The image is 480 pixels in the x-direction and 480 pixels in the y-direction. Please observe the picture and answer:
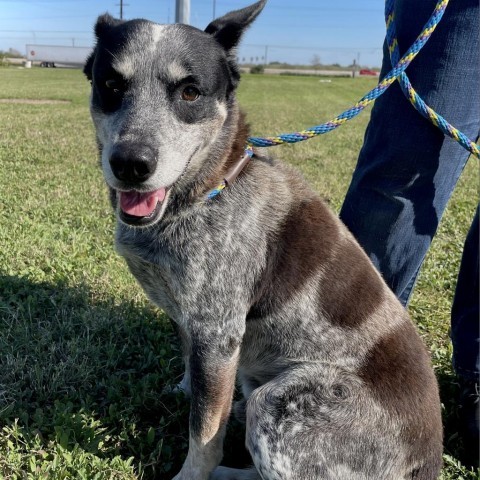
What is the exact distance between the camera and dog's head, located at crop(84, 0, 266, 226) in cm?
226

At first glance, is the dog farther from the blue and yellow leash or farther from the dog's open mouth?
the blue and yellow leash

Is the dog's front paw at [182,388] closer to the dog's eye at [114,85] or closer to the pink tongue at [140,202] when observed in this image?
the pink tongue at [140,202]

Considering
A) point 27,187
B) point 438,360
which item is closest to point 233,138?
point 438,360

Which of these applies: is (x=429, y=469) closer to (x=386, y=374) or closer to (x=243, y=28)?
(x=386, y=374)

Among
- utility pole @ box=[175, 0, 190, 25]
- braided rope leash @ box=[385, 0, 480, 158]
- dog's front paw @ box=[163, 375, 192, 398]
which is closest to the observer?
braided rope leash @ box=[385, 0, 480, 158]

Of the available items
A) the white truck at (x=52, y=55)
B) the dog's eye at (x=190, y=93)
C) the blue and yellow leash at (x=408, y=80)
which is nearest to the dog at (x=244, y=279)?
the dog's eye at (x=190, y=93)

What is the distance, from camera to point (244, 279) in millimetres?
2496

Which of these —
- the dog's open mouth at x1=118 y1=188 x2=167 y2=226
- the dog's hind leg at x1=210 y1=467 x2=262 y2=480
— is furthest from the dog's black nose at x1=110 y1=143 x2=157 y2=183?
the dog's hind leg at x1=210 y1=467 x2=262 y2=480

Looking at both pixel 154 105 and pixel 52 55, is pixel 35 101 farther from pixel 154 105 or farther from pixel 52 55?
pixel 52 55

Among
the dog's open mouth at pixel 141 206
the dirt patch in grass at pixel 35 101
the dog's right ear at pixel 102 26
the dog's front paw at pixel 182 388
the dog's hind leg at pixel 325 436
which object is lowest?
the dirt patch in grass at pixel 35 101

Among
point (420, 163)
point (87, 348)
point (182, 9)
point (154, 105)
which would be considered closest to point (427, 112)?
point (420, 163)

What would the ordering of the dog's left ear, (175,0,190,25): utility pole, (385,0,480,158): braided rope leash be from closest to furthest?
1. (385,0,480,158): braided rope leash
2. the dog's left ear
3. (175,0,190,25): utility pole

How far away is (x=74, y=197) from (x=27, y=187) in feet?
2.30

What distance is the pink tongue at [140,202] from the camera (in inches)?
93.4
